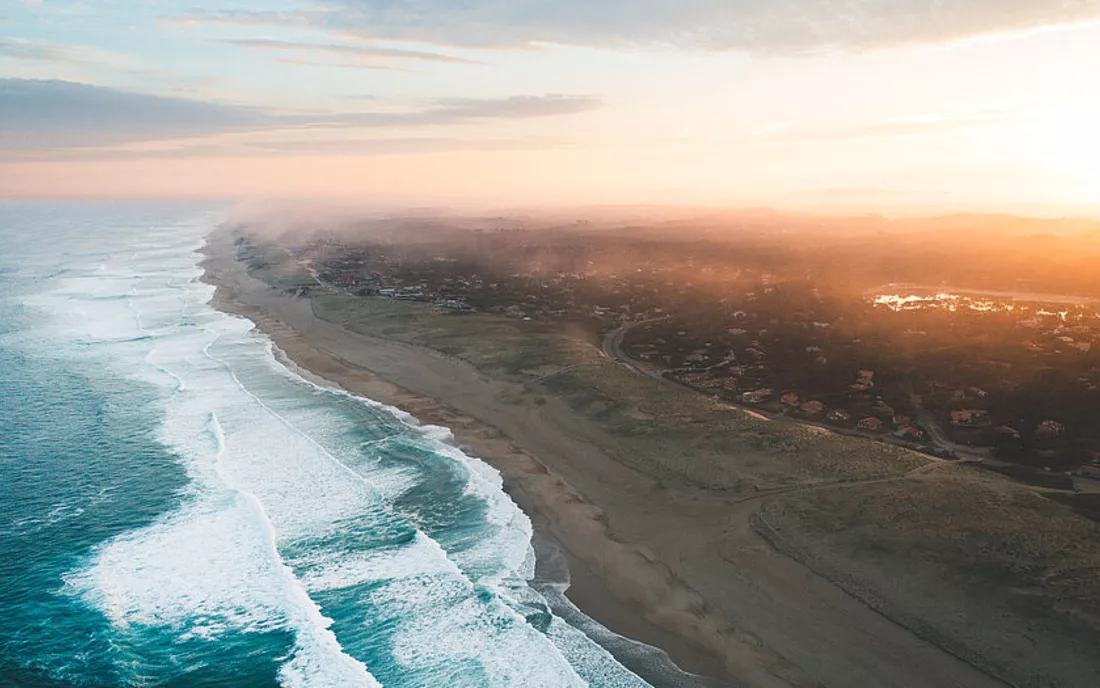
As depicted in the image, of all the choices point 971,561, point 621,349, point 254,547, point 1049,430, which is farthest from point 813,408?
point 254,547

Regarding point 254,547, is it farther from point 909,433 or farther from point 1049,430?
point 1049,430

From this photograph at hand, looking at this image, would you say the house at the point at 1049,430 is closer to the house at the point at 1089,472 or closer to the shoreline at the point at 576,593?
the house at the point at 1089,472

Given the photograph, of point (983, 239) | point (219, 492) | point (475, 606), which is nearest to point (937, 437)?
point (475, 606)

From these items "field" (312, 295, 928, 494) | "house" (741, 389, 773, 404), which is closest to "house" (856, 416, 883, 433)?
"field" (312, 295, 928, 494)

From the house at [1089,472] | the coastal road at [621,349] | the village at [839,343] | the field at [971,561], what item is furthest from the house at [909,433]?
the coastal road at [621,349]

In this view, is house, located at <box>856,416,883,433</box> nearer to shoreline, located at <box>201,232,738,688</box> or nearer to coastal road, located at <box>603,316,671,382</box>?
coastal road, located at <box>603,316,671,382</box>

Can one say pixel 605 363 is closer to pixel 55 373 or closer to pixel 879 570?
pixel 879 570
